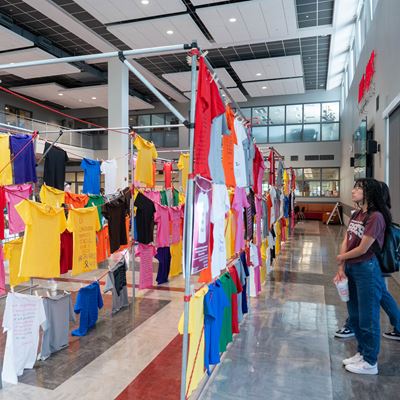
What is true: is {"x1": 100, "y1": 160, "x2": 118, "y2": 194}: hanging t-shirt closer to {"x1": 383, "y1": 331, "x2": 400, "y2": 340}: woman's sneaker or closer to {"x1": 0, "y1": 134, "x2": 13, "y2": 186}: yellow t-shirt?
{"x1": 0, "y1": 134, "x2": 13, "y2": 186}: yellow t-shirt

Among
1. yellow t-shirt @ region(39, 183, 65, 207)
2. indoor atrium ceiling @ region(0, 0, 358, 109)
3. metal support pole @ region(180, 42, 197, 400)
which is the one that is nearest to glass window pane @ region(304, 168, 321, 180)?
indoor atrium ceiling @ region(0, 0, 358, 109)

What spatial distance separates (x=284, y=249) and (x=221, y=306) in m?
6.72

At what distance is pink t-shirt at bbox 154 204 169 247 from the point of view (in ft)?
17.2

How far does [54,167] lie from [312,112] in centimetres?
1603

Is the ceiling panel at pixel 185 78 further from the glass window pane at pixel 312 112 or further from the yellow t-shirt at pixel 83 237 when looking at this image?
the yellow t-shirt at pixel 83 237

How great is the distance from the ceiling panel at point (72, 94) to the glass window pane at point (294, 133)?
288 inches

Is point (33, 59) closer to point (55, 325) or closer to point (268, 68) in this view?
point (268, 68)

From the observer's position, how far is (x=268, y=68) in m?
12.4

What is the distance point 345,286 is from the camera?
9.50 feet

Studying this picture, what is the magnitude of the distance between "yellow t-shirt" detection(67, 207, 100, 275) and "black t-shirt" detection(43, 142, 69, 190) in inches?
44.7

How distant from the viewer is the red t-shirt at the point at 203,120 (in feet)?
6.64

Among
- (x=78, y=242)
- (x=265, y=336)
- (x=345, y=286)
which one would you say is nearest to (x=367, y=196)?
(x=345, y=286)

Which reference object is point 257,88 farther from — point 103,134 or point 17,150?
point 17,150

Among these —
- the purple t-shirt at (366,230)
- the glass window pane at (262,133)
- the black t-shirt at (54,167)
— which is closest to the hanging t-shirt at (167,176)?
the black t-shirt at (54,167)
